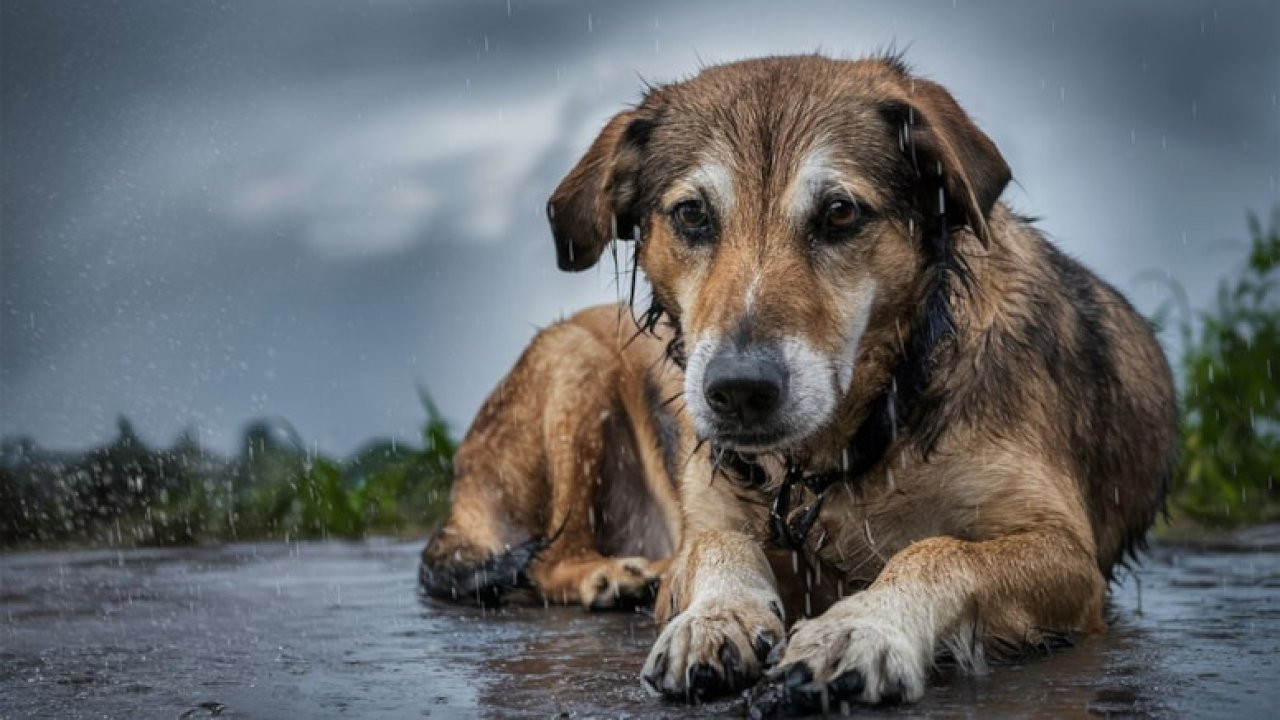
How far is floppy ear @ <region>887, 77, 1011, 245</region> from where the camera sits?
4328 mm

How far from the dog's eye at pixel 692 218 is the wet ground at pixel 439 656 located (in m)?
1.18

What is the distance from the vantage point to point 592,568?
5.86 meters

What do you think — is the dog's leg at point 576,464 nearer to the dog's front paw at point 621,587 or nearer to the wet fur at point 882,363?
the dog's front paw at point 621,587

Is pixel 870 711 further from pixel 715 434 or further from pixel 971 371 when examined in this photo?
pixel 971 371

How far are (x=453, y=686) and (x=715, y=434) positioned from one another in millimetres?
889

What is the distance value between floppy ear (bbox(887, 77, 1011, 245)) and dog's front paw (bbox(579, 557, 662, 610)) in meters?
1.91

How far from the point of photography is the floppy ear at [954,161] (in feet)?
14.2

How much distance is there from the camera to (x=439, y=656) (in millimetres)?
4383

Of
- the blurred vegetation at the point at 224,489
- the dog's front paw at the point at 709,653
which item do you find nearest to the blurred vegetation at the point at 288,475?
the blurred vegetation at the point at 224,489

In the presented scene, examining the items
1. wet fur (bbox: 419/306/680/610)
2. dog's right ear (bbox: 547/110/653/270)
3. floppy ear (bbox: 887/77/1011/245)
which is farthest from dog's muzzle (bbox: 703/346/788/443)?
wet fur (bbox: 419/306/680/610)

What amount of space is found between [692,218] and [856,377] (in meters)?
0.64

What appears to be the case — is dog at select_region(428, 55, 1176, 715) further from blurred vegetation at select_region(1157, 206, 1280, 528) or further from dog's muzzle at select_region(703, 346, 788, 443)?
blurred vegetation at select_region(1157, 206, 1280, 528)

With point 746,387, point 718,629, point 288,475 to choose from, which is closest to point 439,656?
point 718,629

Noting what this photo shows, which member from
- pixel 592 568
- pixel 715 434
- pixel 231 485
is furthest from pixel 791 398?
pixel 231 485
